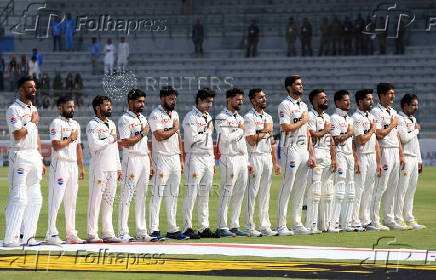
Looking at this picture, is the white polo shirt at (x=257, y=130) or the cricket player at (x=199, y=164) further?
the white polo shirt at (x=257, y=130)

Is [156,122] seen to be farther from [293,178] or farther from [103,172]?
[293,178]

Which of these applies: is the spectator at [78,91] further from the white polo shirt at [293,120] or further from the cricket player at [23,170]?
the cricket player at [23,170]

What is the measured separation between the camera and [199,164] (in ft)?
46.6

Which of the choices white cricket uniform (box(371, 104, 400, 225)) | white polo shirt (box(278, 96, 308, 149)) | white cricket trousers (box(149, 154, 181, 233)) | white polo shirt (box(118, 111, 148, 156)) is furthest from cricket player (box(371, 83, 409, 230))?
white polo shirt (box(118, 111, 148, 156))

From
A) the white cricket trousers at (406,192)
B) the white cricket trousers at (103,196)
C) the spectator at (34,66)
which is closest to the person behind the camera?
the white cricket trousers at (103,196)

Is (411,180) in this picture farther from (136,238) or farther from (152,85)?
(152,85)

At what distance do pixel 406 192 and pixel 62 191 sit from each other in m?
5.84

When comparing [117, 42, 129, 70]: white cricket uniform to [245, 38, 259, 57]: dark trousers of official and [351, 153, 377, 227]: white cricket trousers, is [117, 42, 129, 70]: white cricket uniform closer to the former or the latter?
[245, 38, 259, 57]: dark trousers of official

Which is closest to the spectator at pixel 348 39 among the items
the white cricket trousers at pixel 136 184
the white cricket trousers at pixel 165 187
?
the white cricket trousers at pixel 165 187

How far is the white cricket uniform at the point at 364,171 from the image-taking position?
15.4 meters

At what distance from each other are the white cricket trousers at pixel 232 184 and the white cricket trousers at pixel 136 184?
1.21 meters

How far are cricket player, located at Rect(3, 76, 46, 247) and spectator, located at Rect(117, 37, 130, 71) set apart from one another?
26182 mm

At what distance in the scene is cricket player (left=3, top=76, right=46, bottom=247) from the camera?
12.5 metres

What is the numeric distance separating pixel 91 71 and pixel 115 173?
27154 mm
